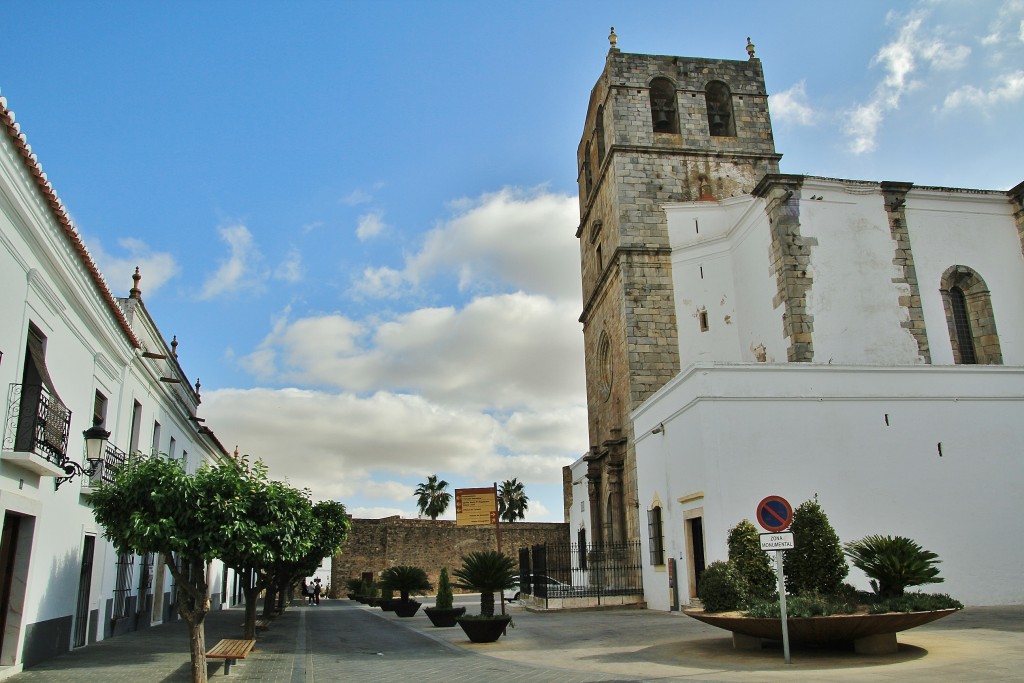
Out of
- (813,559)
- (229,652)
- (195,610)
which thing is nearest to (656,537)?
(813,559)

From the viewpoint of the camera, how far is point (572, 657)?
10781 millimetres

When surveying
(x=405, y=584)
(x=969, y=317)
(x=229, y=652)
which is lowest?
(x=229, y=652)

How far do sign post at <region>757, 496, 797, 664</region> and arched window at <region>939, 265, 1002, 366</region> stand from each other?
13293mm

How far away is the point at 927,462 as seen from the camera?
16375mm

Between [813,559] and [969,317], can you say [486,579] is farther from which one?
[969,317]

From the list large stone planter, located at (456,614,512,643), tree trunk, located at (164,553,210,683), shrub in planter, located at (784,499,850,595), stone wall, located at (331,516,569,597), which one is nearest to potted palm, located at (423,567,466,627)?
large stone planter, located at (456,614,512,643)

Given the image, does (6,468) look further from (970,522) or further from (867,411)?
(970,522)

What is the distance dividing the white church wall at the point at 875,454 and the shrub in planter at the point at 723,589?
455 cm

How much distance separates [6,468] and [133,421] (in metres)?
7.05

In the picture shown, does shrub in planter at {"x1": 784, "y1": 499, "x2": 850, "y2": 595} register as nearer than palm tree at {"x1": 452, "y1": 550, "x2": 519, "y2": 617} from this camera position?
Yes

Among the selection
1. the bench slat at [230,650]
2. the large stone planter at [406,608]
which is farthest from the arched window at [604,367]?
the bench slat at [230,650]

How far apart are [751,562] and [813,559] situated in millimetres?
1028

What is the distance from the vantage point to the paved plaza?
8539 millimetres

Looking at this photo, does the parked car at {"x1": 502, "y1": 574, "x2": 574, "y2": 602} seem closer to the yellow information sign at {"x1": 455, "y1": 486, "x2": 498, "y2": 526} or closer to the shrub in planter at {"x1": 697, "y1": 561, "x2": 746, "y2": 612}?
the yellow information sign at {"x1": 455, "y1": 486, "x2": 498, "y2": 526}
